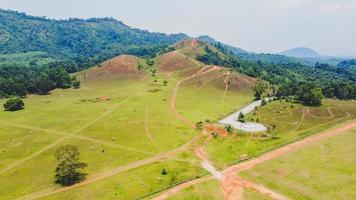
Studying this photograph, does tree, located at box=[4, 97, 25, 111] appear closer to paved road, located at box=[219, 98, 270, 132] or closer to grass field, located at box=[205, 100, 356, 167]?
paved road, located at box=[219, 98, 270, 132]

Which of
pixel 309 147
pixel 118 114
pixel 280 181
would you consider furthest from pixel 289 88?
pixel 280 181

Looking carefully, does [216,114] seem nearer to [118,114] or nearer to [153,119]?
[153,119]

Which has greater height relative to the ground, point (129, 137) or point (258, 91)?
point (258, 91)

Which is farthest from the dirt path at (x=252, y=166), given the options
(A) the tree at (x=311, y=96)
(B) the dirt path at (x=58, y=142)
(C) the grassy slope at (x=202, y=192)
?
(B) the dirt path at (x=58, y=142)

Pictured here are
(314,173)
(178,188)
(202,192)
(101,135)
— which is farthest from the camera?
(101,135)

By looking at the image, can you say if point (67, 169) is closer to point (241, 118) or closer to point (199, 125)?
point (199, 125)

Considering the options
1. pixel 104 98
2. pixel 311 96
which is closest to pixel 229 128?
pixel 311 96
